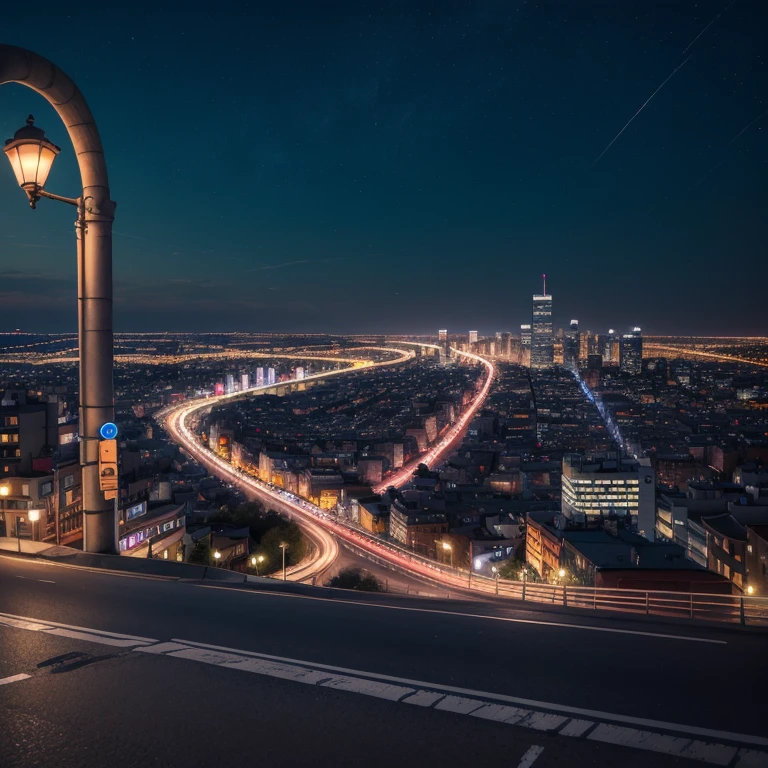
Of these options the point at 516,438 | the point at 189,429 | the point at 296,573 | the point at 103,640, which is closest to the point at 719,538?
the point at 296,573

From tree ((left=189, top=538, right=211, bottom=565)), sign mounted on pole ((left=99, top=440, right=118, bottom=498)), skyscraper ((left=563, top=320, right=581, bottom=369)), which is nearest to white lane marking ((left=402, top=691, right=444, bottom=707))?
sign mounted on pole ((left=99, top=440, right=118, bottom=498))

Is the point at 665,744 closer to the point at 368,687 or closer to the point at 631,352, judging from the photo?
the point at 368,687

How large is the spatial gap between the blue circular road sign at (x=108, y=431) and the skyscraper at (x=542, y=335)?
148 m

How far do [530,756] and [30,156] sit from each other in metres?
3.49

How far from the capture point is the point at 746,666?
7.83 ft

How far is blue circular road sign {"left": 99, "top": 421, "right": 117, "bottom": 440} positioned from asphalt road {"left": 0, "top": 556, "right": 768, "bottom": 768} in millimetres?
1183

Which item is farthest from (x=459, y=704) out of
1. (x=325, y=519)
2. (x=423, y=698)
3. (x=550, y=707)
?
(x=325, y=519)

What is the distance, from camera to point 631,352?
123 metres

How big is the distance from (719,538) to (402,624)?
17.7 m

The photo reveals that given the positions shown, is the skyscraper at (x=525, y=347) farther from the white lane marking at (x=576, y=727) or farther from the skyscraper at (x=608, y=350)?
the white lane marking at (x=576, y=727)

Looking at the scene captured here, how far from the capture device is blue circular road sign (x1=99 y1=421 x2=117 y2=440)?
4.16 m

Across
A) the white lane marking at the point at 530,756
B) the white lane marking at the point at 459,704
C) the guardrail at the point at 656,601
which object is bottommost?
the guardrail at the point at 656,601

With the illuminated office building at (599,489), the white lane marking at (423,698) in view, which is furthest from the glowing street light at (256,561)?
the white lane marking at (423,698)

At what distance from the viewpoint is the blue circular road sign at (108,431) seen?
13.7 feet
